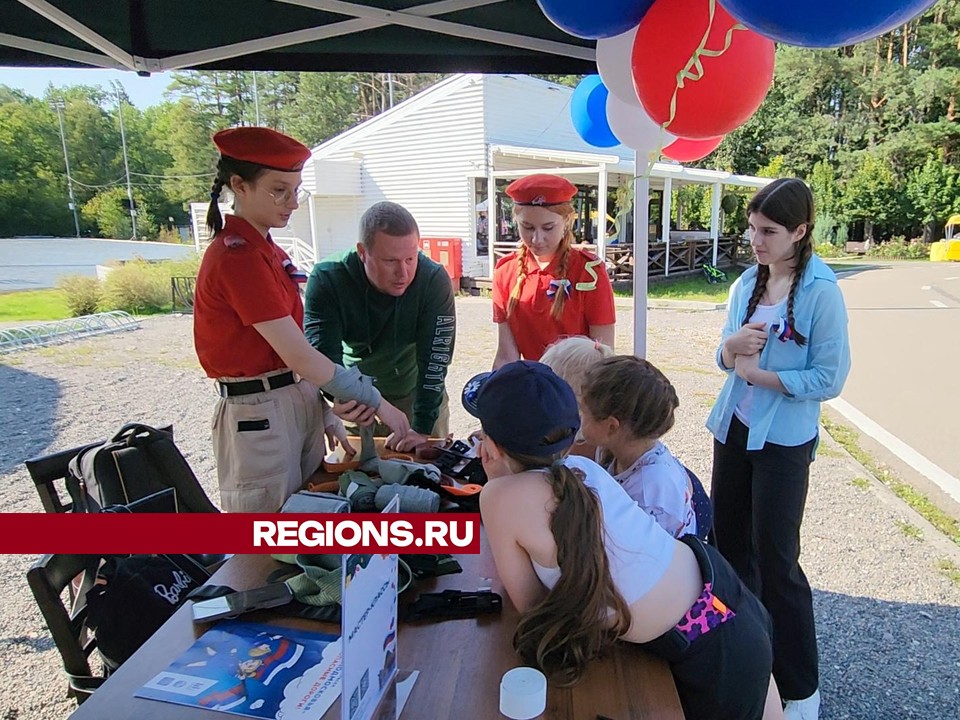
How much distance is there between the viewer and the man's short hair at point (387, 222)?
6.71 ft

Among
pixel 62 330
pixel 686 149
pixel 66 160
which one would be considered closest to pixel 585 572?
pixel 686 149

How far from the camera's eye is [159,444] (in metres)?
1.97

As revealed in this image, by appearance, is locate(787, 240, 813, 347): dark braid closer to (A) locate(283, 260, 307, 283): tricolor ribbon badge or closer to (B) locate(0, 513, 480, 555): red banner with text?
(B) locate(0, 513, 480, 555): red banner with text

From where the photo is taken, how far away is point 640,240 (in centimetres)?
251

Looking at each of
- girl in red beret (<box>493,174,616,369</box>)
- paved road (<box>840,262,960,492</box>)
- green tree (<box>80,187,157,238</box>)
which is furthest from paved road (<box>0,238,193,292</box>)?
girl in red beret (<box>493,174,616,369</box>)

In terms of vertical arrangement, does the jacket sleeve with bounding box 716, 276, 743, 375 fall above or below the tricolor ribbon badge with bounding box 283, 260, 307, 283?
below

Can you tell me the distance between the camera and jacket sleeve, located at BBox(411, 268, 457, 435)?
2.38m

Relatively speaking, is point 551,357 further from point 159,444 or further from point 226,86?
point 226,86

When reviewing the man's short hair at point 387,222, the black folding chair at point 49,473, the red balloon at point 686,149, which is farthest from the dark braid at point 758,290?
the black folding chair at point 49,473

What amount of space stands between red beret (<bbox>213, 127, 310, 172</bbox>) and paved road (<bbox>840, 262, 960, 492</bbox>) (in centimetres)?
453

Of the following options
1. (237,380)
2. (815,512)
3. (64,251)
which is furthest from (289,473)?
(64,251)

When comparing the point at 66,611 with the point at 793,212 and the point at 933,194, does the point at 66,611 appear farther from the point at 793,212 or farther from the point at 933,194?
the point at 933,194

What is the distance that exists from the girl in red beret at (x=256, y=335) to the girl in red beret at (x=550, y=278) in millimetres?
741

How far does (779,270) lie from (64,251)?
2879 cm
